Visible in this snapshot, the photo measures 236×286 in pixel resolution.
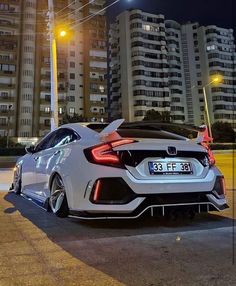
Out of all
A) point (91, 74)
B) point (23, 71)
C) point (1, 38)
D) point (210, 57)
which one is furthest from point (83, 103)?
point (210, 57)

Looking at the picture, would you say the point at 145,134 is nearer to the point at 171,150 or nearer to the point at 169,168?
the point at 171,150

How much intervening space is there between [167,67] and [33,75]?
3496cm

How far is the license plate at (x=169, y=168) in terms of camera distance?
4.90 metres

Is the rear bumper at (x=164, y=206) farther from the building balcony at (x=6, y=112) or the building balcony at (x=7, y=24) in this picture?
the building balcony at (x=7, y=24)

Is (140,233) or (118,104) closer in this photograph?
(140,233)

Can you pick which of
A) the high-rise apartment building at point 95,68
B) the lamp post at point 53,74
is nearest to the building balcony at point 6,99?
the high-rise apartment building at point 95,68

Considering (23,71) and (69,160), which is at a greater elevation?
(23,71)

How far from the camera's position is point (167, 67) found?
9988 centimetres

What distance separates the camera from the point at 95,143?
497 centimetres

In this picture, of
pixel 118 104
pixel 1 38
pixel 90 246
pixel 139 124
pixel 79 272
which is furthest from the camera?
pixel 118 104

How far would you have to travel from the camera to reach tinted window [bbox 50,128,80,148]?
5.69 metres

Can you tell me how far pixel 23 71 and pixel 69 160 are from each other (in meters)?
75.2

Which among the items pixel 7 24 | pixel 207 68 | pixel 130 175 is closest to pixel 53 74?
pixel 130 175

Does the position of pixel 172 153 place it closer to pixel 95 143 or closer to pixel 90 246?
pixel 95 143
